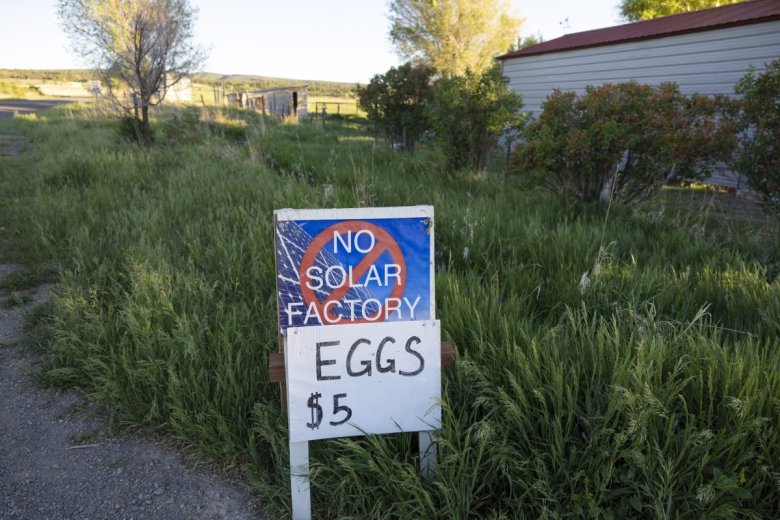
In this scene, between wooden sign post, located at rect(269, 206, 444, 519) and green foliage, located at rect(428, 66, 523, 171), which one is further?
green foliage, located at rect(428, 66, 523, 171)

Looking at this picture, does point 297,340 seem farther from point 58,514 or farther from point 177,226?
point 177,226

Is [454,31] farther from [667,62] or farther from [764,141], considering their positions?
[764,141]

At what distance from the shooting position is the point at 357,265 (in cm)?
197

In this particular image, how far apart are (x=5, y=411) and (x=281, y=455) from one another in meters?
1.64

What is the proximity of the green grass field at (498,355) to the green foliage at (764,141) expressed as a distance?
45cm

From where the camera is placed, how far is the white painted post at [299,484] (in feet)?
6.19

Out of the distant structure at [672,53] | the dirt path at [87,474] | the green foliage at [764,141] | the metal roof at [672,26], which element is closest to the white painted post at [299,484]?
the dirt path at [87,474]

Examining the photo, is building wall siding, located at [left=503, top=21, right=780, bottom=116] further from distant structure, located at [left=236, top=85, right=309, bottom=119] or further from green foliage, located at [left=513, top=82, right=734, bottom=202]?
distant structure, located at [left=236, top=85, right=309, bottom=119]

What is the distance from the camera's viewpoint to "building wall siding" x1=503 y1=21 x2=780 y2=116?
31.7 ft

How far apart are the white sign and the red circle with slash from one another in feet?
0.33

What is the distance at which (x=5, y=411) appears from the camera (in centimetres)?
269

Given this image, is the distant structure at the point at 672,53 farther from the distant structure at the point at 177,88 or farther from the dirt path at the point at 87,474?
the distant structure at the point at 177,88

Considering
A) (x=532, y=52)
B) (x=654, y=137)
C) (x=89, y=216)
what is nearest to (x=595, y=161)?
(x=654, y=137)

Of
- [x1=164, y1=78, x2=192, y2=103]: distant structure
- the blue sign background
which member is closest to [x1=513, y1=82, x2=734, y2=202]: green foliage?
the blue sign background
